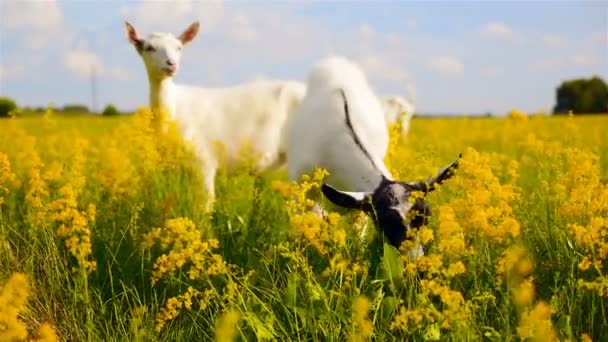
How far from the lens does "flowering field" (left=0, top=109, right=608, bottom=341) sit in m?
3.03

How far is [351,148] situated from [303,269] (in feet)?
6.60

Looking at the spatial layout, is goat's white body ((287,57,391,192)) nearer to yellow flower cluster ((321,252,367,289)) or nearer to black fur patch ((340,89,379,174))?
black fur patch ((340,89,379,174))

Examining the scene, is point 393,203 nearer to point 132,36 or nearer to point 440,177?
point 440,177

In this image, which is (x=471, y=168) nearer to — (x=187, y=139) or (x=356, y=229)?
(x=356, y=229)

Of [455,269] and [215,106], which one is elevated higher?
[215,106]

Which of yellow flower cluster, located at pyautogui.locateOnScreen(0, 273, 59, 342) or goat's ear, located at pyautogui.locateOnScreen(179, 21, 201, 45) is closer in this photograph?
yellow flower cluster, located at pyautogui.locateOnScreen(0, 273, 59, 342)

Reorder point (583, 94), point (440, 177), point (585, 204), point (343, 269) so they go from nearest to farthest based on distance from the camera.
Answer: point (343, 269)
point (585, 204)
point (440, 177)
point (583, 94)

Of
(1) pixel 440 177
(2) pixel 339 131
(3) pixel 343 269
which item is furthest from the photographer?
(2) pixel 339 131

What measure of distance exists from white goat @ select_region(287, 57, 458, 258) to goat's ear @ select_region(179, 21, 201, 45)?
4.80 feet

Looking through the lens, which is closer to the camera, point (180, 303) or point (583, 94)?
point (180, 303)

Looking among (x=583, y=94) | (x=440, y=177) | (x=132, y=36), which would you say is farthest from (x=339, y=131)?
(x=583, y=94)

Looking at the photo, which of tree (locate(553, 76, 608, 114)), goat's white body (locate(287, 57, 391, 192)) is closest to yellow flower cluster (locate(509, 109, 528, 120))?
goat's white body (locate(287, 57, 391, 192))

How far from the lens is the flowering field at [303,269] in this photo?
9.93 feet

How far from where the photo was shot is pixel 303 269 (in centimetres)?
315
